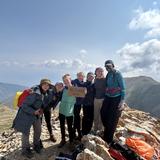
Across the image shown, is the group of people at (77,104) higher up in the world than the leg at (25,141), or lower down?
higher up

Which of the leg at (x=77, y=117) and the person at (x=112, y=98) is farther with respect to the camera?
the leg at (x=77, y=117)

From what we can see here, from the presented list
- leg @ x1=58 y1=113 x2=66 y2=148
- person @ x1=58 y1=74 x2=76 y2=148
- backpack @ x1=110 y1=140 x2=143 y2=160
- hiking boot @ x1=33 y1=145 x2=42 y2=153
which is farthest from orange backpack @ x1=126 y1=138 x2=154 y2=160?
hiking boot @ x1=33 y1=145 x2=42 y2=153

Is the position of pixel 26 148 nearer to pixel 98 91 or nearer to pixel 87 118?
pixel 87 118

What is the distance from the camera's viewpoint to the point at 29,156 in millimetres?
14000

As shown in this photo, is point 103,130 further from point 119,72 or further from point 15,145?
point 15,145

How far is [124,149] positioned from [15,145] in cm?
528

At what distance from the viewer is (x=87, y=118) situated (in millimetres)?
14977

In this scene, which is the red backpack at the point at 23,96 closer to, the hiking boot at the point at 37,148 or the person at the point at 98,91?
the hiking boot at the point at 37,148

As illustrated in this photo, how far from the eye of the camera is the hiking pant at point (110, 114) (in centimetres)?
1402

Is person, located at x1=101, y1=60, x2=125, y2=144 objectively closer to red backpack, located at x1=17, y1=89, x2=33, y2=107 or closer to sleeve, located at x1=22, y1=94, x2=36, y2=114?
sleeve, located at x1=22, y1=94, x2=36, y2=114

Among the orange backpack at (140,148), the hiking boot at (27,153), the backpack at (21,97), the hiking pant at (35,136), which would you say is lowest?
the hiking boot at (27,153)

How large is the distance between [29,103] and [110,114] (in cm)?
321

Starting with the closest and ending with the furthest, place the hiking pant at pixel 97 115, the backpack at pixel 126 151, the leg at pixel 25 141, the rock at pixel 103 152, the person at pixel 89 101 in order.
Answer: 1. the rock at pixel 103 152
2. the backpack at pixel 126 151
3. the leg at pixel 25 141
4. the person at pixel 89 101
5. the hiking pant at pixel 97 115

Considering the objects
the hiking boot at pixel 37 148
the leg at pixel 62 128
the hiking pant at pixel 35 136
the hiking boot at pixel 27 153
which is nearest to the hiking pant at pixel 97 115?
the leg at pixel 62 128
